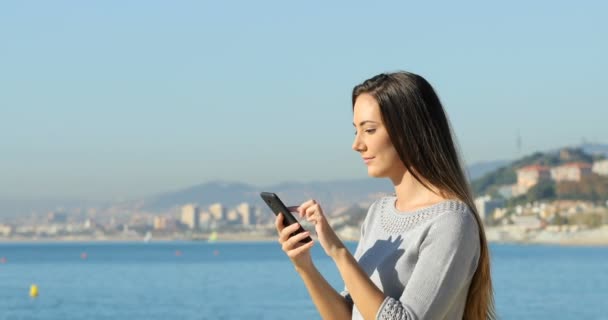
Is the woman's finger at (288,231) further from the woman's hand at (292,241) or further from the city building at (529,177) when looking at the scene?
the city building at (529,177)

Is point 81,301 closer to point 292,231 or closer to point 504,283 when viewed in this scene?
point 504,283

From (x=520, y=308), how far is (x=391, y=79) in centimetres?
3672

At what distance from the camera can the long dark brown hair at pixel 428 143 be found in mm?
2766

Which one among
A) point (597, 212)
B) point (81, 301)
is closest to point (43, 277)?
point (81, 301)

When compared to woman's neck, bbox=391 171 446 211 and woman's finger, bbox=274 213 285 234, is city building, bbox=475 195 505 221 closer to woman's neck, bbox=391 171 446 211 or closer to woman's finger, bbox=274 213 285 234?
woman's neck, bbox=391 171 446 211

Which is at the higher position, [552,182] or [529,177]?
[552,182]

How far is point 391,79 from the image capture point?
283 centimetres

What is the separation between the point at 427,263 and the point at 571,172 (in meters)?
170

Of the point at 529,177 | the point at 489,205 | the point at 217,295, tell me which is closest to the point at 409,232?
the point at 217,295

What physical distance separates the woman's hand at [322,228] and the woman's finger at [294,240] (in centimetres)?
3

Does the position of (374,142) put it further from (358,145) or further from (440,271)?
(440,271)

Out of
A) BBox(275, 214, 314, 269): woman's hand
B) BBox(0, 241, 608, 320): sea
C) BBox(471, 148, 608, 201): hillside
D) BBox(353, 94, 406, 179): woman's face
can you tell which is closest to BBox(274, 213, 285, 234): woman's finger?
BBox(275, 214, 314, 269): woman's hand

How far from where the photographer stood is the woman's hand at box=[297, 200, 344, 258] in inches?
103

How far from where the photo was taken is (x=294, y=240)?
266 cm
